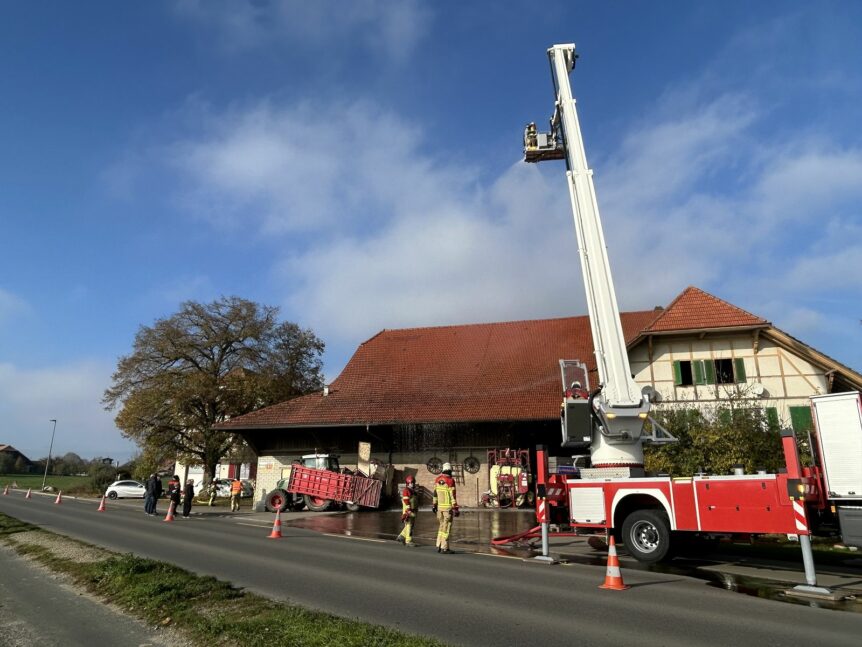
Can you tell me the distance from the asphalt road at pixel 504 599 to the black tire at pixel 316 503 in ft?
37.7

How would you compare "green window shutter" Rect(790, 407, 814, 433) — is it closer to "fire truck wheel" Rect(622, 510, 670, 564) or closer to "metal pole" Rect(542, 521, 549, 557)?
"fire truck wheel" Rect(622, 510, 670, 564)

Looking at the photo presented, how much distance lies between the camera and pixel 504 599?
699cm

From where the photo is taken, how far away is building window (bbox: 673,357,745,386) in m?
21.9

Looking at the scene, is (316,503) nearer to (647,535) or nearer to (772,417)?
(647,535)

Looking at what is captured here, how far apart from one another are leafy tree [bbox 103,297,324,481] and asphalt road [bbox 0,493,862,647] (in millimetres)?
24723

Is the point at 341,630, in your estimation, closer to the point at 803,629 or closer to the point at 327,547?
the point at 803,629

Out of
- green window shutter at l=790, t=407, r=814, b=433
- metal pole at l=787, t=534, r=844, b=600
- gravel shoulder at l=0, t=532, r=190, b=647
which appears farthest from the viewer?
green window shutter at l=790, t=407, r=814, b=433

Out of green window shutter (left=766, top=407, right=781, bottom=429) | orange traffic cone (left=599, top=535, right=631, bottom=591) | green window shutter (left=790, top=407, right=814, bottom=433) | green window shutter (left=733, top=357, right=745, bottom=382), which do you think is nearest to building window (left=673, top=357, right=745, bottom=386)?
green window shutter (left=733, top=357, right=745, bottom=382)

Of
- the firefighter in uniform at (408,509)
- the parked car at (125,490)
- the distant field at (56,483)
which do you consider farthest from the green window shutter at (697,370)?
the distant field at (56,483)

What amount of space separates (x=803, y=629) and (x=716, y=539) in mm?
3909

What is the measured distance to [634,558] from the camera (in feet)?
32.7

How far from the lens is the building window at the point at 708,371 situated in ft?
71.7

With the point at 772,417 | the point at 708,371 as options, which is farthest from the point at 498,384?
the point at 772,417

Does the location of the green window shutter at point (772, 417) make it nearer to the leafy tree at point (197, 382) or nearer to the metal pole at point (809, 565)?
the metal pole at point (809, 565)
